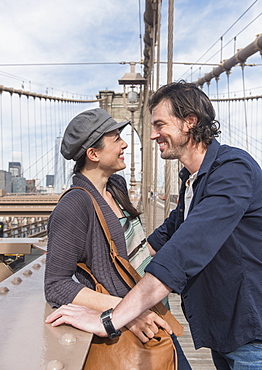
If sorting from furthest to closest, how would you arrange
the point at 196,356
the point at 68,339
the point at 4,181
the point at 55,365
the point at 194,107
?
the point at 4,181
the point at 196,356
the point at 194,107
the point at 68,339
the point at 55,365

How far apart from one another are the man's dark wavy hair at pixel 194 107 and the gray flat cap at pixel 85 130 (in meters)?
0.19

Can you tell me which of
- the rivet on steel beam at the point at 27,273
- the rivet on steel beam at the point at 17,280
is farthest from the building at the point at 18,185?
the rivet on steel beam at the point at 17,280

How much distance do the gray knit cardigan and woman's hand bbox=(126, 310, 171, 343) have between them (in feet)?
0.38

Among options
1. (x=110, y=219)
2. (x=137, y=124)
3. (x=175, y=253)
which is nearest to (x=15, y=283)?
(x=110, y=219)

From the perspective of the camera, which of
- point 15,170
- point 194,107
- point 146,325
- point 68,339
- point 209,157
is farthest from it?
point 15,170

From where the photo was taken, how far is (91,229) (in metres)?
1.08

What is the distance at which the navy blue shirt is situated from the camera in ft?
2.86

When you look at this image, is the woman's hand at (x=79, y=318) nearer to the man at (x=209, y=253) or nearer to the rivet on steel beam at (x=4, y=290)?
the man at (x=209, y=253)

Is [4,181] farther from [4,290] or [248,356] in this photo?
[248,356]

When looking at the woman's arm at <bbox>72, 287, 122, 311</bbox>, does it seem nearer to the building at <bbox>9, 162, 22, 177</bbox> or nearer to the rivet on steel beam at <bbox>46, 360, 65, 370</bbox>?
the rivet on steel beam at <bbox>46, 360, 65, 370</bbox>

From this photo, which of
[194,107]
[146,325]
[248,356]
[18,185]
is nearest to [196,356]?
[248,356]

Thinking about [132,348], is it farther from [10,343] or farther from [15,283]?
[15,283]

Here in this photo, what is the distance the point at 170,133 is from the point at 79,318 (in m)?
0.62

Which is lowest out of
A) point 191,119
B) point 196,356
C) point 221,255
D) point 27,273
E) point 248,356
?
point 196,356
